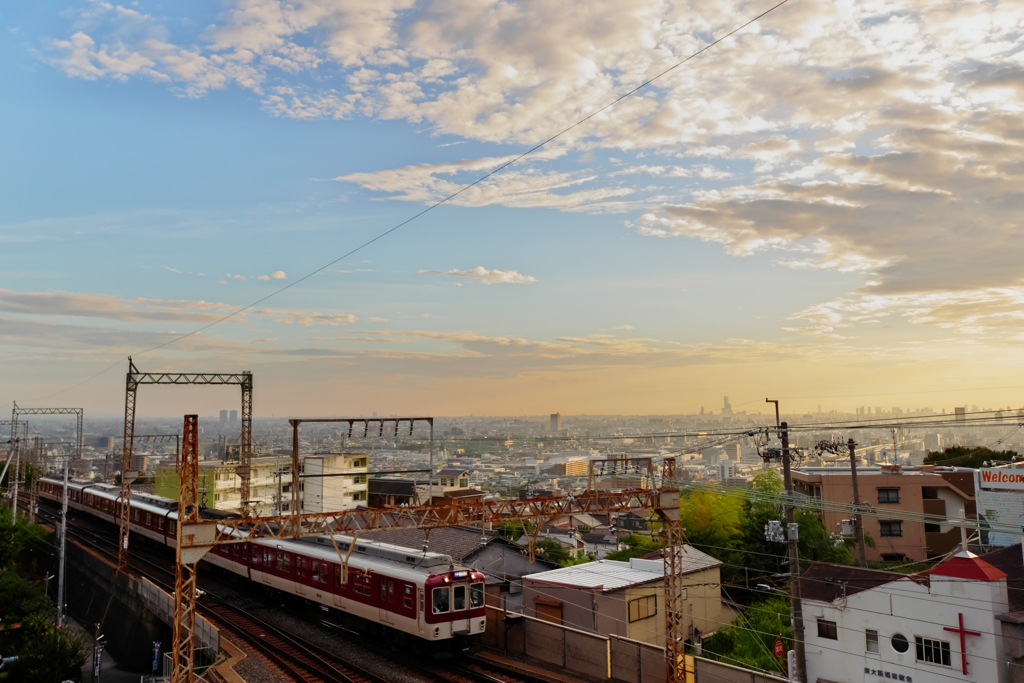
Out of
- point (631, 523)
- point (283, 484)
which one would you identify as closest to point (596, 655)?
point (283, 484)

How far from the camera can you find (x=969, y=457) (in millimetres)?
61156

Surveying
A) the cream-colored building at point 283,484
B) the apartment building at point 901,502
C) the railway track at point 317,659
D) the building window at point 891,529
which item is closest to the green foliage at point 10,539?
the railway track at point 317,659

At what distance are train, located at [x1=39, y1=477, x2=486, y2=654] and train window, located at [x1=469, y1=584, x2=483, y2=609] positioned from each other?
1.1 inches

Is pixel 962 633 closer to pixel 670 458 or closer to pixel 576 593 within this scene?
pixel 670 458

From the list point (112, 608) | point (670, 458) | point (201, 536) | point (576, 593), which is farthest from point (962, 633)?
point (112, 608)

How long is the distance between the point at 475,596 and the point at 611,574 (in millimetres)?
7849

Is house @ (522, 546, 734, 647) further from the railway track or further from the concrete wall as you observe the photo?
the railway track

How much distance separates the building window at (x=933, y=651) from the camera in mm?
20141

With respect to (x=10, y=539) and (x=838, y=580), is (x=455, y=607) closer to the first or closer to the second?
(x=838, y=580)

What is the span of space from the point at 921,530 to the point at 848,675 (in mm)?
24692

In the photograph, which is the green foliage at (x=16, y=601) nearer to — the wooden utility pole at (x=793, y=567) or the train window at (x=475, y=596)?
the train window at (x=475, y=596)

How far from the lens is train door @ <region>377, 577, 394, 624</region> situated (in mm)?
19906

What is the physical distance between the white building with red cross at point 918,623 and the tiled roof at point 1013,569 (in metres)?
0.03

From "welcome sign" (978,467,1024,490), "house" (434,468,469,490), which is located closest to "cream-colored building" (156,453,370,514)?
"house" (434,468,469,490)
